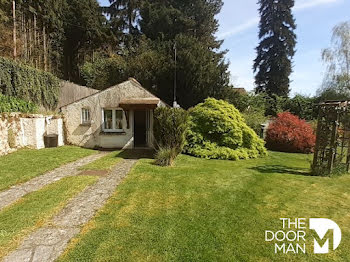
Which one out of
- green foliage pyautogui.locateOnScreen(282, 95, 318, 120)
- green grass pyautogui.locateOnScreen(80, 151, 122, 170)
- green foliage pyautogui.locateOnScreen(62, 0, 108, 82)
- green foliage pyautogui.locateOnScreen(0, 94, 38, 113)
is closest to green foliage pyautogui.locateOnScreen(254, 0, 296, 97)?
green foliage pyautogui.locateOnScreen(282, 95, 318, 120)

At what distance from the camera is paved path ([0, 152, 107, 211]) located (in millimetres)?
5402

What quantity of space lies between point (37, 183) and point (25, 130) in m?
6.43

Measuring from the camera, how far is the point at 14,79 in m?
12.0

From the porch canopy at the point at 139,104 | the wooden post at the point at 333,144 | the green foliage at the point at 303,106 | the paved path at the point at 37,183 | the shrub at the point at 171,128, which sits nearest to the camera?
the paved path at the point at 37,183

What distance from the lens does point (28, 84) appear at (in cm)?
1295

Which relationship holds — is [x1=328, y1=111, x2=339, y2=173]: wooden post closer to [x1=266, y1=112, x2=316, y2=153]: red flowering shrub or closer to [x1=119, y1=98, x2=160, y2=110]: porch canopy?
[x1=266, y1=112, x2=316, y2=153]: red flowering shrub

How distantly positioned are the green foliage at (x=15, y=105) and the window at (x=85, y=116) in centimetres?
270

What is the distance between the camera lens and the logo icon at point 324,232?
12.0 feet

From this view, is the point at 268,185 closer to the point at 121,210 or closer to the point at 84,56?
the point at 121,210

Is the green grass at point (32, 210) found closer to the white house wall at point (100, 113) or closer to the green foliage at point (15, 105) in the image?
the white house wall at point (100, 113)

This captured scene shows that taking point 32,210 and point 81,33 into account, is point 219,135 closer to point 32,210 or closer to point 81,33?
point 32,210


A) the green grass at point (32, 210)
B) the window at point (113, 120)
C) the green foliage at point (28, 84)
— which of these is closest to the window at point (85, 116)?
the window at point (113, 120)

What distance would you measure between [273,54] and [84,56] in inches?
1203

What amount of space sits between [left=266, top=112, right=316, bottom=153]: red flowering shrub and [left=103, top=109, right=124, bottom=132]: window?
11.0 m
